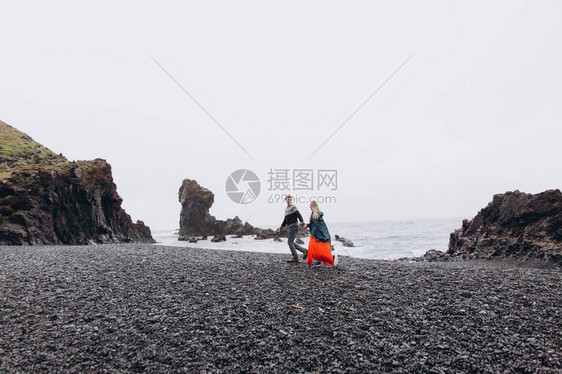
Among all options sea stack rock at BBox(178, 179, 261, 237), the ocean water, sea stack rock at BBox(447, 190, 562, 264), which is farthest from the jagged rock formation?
sea stack rock at BBox(447, 190, 562, 264)

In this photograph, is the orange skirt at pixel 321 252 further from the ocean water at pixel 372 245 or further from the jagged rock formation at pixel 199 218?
the jagged rock formation at pixel 199 218

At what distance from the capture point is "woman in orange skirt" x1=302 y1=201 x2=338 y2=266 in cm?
1116

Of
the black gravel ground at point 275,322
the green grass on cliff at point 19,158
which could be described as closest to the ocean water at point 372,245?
the black gravel ground at point 275,322

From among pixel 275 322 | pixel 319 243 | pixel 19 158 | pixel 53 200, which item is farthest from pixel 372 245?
pixel 19 158

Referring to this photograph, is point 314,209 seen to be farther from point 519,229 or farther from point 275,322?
point 519,229

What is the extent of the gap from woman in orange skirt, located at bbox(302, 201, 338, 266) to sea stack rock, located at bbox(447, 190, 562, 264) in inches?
533

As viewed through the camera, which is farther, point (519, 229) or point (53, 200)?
point (53, 200)

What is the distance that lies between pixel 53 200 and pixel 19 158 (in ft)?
42.6

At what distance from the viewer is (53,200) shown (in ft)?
79.5

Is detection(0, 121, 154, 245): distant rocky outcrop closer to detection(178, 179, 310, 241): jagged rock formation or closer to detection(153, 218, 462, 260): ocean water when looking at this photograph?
detection(153, 218, 462, 260): ocean water

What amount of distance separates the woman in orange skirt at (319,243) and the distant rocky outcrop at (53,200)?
22721 millimetres

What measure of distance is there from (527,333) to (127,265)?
13.1m

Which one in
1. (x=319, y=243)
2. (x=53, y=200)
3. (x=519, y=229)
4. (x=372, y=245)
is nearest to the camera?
(x=319, y=243)

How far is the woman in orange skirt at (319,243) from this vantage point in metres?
11.2
